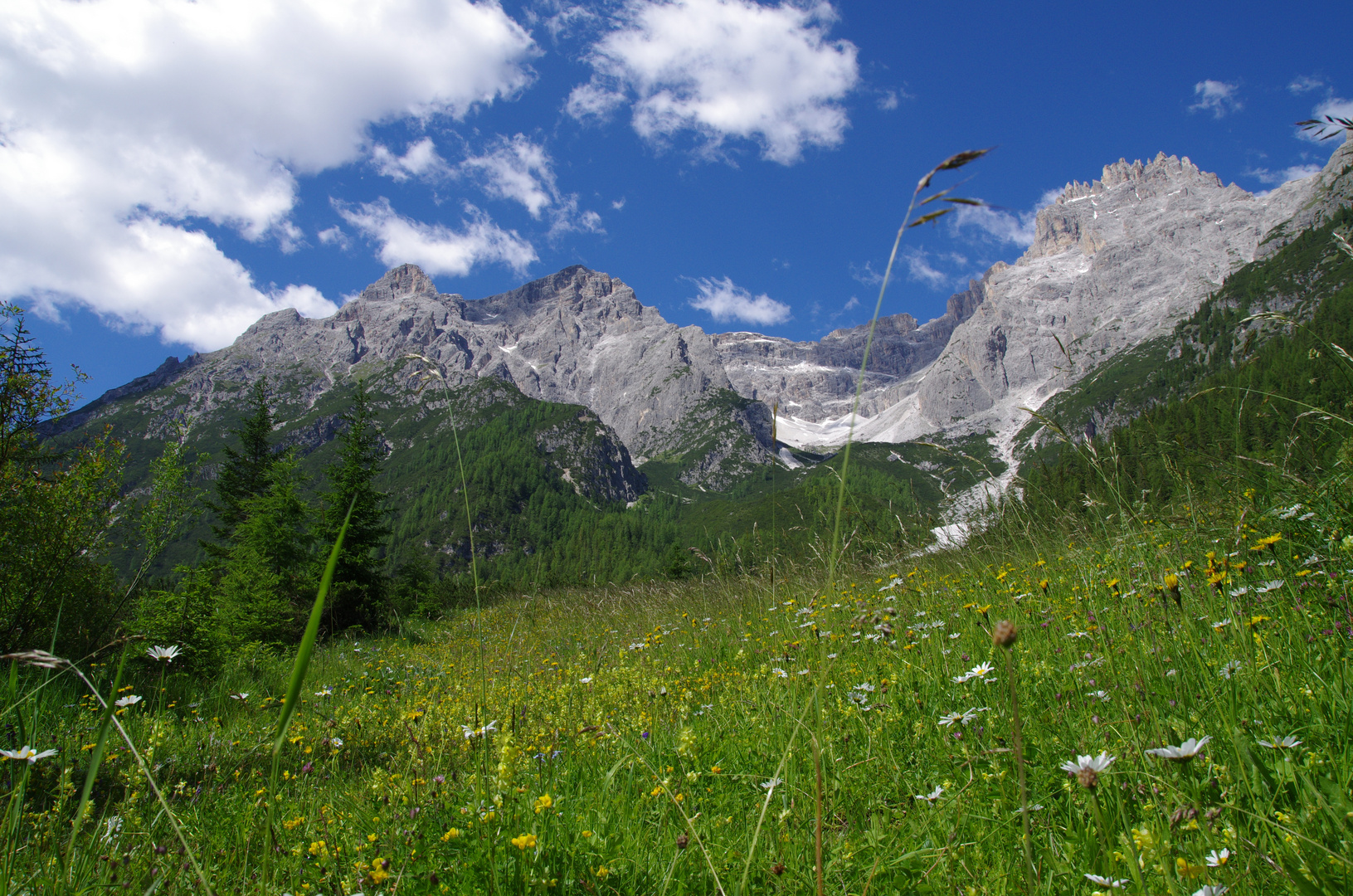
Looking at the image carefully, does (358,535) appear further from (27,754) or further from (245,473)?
(27,754)

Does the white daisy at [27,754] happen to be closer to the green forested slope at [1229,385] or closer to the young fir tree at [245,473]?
the green forested slope at [1229,385]

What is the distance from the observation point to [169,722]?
4578mm

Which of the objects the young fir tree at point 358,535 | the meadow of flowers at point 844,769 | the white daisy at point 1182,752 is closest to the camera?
the white daisy at point 1182,752

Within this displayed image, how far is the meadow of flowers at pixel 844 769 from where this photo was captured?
6.36 ft

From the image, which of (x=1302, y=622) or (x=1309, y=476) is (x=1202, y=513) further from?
(x=1302, y=622)

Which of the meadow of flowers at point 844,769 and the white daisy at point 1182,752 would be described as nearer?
the white daisy at point 1182,752

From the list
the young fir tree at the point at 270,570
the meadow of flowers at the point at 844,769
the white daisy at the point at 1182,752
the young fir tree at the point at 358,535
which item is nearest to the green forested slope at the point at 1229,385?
the meadow of flowers at the point at 844,769

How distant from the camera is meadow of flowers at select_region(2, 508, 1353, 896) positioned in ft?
6.36

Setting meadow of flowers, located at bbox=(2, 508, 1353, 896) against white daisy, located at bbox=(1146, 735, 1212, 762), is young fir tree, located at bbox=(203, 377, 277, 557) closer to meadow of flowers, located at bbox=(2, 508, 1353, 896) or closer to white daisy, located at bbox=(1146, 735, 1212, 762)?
meadow of flowers, located at bbox=(2, 508, 1353, 896)

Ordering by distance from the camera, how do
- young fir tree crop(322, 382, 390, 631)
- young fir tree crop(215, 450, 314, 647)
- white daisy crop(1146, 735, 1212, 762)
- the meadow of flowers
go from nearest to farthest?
white daisy crop(1146, 735, 1212, 762), the meadow of flowers, young fir tree crop(215, 450, 314, 647), young fir tree crop(322, 382, 390, 631)

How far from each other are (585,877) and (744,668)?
129 inches

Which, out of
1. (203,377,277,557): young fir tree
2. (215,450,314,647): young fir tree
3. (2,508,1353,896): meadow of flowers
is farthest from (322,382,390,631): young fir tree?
(2,508,1353,896): meadow of flowers

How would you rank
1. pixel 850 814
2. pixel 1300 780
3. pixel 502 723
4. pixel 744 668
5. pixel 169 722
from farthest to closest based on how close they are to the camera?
1. pixel 744 668
2. pixel 169 722
3. pixel 502 723
4. pixel 850 814
5. pixel 1300 780

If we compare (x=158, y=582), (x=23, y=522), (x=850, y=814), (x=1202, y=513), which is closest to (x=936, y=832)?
(x=850, y=814)
